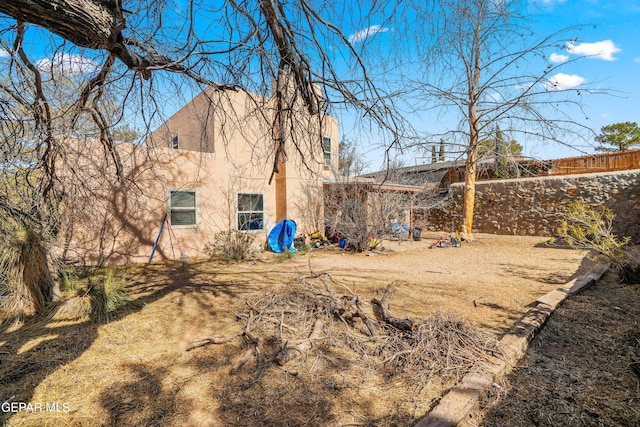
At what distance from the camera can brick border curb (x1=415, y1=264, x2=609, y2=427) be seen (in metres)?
1.87

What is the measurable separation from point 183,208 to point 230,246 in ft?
5.77

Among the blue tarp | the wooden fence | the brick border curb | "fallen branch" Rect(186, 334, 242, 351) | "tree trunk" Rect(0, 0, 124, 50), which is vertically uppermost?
the wooden fence

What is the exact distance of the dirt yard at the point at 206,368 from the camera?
209cm

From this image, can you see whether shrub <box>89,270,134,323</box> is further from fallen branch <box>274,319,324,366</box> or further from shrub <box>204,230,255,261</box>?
shrub <box>204,230,255,261</box>

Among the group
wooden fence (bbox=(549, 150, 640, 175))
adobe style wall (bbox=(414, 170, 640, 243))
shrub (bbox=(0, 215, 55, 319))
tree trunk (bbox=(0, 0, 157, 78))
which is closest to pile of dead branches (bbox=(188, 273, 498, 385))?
shrub (bbox=(0, 215, 55, 319))

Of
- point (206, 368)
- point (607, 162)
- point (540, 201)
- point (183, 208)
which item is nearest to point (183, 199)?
point (183, 208)

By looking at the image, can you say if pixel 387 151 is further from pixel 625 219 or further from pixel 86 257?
pixel 625 219

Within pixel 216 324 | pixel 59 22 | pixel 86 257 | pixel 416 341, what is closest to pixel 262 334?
pixel 216 324

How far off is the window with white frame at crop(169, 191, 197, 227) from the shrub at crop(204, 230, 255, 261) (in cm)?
85

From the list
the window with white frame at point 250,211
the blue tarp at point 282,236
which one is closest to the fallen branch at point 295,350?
the blue tarp at point 282,236

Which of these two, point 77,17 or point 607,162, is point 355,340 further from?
point 607,162

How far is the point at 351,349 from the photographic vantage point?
2982 mm

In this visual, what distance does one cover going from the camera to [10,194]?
150 inches

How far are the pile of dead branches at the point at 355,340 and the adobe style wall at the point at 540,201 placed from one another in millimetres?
10591
